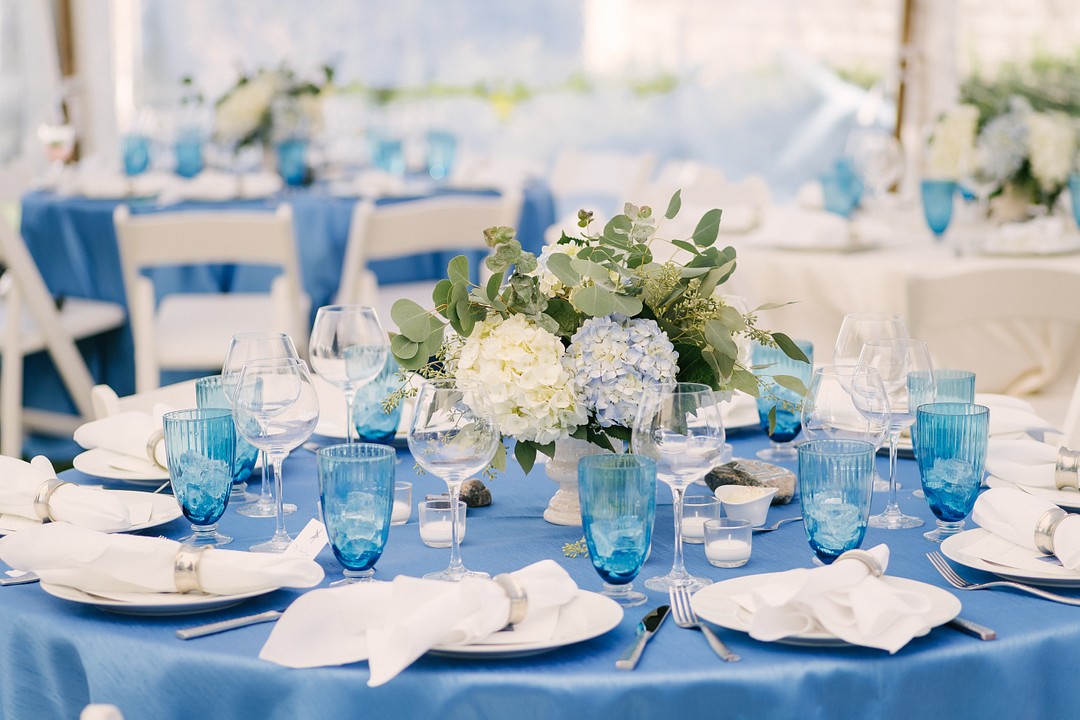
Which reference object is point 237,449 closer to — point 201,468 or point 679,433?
point 201,468

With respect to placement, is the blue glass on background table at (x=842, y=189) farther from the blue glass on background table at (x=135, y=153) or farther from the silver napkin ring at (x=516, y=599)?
the silver napkin ring at (x=516, y=599)

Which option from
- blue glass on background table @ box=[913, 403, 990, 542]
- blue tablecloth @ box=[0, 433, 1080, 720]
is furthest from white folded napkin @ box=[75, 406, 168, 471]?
blue glass on background table @ box=[913, 403, 990, 542]

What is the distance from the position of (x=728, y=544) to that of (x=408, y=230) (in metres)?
2.56

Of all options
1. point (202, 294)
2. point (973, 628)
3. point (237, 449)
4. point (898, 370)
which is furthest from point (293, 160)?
point (973, 628)

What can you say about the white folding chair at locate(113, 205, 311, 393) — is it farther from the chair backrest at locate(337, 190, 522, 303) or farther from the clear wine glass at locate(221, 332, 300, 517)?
the clear wine glass at locate(221, 332, 300, 517)

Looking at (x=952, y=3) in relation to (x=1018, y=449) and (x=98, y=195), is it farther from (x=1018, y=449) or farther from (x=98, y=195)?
(x=1018, y=449)

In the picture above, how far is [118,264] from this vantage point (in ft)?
14.1

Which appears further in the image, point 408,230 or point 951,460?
point 408,230

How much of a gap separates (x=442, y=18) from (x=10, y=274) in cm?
575

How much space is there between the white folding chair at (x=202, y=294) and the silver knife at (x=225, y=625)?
8.05 feet

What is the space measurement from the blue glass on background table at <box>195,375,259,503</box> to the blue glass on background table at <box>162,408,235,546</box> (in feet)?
0.47

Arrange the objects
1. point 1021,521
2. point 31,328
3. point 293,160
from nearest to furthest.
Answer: point 1021,521
point 31,328
point 293,160

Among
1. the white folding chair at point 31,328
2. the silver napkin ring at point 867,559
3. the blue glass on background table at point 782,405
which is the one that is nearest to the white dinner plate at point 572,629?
the silver napkin ring at point 867,559

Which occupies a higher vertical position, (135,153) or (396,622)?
(135,153)
